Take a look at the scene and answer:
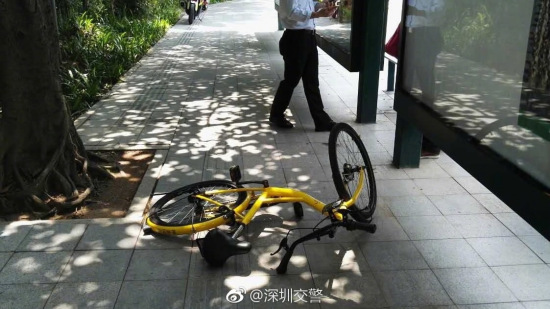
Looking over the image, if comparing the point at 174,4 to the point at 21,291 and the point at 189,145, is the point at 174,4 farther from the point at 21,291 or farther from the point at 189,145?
the point at 21,291

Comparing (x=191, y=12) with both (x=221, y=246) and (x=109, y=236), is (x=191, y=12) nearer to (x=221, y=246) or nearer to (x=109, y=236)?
(x=109, y=236)

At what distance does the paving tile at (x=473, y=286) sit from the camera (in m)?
2.92

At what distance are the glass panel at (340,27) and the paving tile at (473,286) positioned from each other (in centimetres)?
353

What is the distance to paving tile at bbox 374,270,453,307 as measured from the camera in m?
2.91

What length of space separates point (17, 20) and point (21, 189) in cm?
128

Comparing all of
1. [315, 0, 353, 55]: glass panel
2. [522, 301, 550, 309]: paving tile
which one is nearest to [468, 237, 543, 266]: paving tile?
[522, 301, 550, 309]: paving tile

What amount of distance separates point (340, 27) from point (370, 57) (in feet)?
3.48

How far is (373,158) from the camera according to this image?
5113 mm

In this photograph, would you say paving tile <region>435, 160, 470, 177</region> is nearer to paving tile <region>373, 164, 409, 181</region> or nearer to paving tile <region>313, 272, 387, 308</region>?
paving tile <region>373, 164, 409, 181</region>

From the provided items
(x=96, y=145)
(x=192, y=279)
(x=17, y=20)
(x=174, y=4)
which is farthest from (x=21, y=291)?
(x=174, y=4)

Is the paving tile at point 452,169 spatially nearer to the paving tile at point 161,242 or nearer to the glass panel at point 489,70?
the glass panel at point 489,70

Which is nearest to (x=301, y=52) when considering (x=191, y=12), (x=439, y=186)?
(x=439, y=186)

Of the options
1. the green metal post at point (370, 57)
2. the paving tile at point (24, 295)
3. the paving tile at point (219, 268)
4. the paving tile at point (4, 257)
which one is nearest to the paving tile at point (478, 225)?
the paving tile at point (219, 268)

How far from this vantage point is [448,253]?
134 inches
